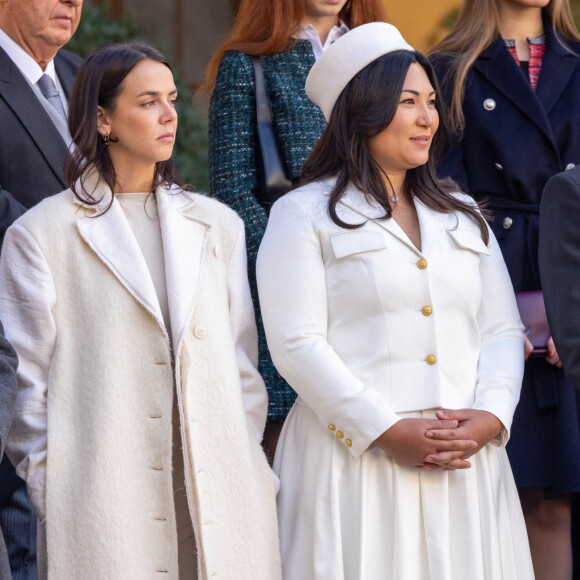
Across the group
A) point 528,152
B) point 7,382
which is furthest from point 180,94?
point 7,382

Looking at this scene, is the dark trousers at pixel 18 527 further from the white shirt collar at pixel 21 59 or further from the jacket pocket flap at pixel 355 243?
the white shirt collar at pixel 21 59

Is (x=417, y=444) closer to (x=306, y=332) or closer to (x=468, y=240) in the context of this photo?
(x=306, y=332)

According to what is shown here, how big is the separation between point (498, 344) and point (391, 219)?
51 cm

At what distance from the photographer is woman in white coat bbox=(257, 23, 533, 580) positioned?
362 cm

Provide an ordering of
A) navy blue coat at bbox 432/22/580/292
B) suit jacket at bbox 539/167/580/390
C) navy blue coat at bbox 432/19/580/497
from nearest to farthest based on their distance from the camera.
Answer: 1. suit jacket at bbox 539/167/580/390
2. navy blue coat at bbox 432/19/580/497
3. navy blue coat at bbox 432/22/580/292

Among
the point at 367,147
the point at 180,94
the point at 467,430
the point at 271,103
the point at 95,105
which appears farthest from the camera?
the point at 180,94

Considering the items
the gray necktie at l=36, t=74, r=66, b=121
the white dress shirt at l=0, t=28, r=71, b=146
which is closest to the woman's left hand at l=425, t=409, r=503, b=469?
the white dress shirt at l=0, t=28, r=71, b=146

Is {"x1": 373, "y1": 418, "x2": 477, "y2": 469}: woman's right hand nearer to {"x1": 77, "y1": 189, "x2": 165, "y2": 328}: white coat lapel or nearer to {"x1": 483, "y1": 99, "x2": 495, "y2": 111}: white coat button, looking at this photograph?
{"x1": 77, "y1": 189, "x2": 165, "y2": 328}: white coat lapel

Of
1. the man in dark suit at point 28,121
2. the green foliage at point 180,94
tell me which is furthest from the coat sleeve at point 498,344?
the green foliage at point 180,94

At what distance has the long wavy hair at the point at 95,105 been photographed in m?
3.79

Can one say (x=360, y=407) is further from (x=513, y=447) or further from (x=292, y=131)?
(x=292, y=131)

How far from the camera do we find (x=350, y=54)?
4023mm

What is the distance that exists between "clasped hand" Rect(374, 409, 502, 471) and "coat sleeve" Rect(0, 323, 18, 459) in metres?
1.06

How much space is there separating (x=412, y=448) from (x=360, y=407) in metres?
0.19
